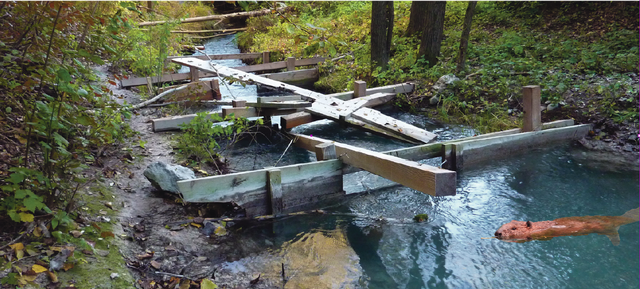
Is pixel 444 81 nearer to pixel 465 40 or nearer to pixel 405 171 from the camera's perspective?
pixel 465 40

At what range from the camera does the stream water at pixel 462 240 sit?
3.59m

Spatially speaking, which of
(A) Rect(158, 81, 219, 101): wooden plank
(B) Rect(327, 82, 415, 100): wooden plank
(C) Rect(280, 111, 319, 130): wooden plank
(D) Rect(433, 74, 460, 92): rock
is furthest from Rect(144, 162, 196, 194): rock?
(D) Rect(433, 74, 460, 92): rock

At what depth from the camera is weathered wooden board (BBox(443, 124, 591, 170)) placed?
18.2 feet

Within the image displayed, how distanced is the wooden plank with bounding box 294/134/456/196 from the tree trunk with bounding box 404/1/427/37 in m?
7.91

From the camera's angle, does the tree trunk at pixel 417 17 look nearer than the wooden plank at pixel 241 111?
No

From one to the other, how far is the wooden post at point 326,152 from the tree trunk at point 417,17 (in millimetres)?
7749

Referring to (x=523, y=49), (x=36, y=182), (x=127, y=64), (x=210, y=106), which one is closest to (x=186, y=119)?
(x=210, y=106)

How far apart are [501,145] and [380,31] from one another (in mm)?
5134

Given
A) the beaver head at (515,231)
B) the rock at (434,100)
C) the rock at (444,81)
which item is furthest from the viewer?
the rock at (444,81)

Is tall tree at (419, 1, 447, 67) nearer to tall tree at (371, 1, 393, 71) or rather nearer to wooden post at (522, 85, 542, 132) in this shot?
tall tree at (371, 1, 393, 71)

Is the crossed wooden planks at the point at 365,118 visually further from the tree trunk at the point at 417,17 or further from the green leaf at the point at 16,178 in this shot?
the tree trunk at the point at 417,17

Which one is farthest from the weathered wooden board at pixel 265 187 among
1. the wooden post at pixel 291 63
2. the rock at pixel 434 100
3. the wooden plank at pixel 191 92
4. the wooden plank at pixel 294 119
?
the wooden post at pixel 291 63

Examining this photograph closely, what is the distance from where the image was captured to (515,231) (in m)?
4.23

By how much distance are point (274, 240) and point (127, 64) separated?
875 centimetres
